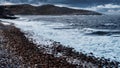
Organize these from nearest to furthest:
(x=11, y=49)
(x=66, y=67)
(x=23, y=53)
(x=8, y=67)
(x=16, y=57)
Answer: (x=8, y=67), (x=66, y=67), (x=16, y=57), (x=23, y=53), (x=11, y=49)

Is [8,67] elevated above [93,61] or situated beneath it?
elevated above

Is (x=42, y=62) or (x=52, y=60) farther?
(x=52, y=60)

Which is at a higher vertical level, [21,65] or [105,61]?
[21,65]

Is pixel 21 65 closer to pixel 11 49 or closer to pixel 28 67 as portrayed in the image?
pixel 28 67

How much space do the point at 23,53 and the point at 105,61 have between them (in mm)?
6610

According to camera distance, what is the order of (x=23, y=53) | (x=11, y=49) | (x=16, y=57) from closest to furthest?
(x=16, y=57)
(x=23, y=53)
(x=11, y=49)

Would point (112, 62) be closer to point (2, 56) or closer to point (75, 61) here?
point (75, 61)

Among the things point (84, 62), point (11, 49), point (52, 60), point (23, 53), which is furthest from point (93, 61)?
point (11, 49)

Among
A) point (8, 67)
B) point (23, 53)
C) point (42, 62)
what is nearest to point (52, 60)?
point (42, 62)

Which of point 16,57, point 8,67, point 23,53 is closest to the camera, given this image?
point 8,67

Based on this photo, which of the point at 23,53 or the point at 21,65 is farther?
the point at 23,53

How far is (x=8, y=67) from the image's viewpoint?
19.2 metres

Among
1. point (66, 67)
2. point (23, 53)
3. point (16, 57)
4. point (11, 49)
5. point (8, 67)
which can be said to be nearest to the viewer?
point (8, 67)

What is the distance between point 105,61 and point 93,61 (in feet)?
3.18
